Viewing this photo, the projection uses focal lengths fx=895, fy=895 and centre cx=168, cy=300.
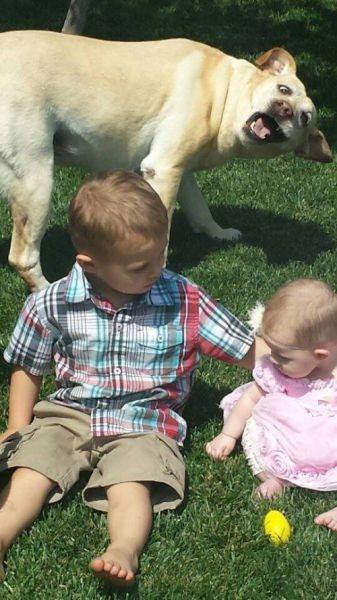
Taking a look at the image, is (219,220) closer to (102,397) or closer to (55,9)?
(102,397)

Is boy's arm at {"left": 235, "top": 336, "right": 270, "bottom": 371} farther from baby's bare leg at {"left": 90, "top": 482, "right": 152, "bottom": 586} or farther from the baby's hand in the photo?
baby's bare leg at {"left": 90, "top": 482, "right": 152, "bottom": 586}

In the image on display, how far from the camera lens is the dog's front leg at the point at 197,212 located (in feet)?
18.7

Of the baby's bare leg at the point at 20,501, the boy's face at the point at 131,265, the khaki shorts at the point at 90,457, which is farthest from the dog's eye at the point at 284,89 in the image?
the baby's bare leg at the point at 20,501

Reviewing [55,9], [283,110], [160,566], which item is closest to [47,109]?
[283,110]

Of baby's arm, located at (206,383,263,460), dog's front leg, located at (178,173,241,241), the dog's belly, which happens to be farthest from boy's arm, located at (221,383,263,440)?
dog's front leg, located at (178,173,241,241)

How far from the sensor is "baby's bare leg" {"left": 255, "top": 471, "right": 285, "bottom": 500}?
3.27 meters

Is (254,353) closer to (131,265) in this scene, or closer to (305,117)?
(131,265)

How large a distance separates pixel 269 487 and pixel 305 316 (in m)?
0.64

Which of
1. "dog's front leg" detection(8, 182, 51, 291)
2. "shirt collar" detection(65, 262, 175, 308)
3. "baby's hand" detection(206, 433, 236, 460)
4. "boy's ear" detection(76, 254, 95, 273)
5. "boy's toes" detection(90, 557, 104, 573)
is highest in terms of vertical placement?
"boy's ear" detection(76, 254, 95, 273)

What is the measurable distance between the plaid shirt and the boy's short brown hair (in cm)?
23

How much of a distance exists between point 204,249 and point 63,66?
150cm

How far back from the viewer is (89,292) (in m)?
3.25

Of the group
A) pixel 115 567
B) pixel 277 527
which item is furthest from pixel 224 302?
pixel 115 567

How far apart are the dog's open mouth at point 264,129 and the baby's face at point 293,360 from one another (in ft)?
6.90
